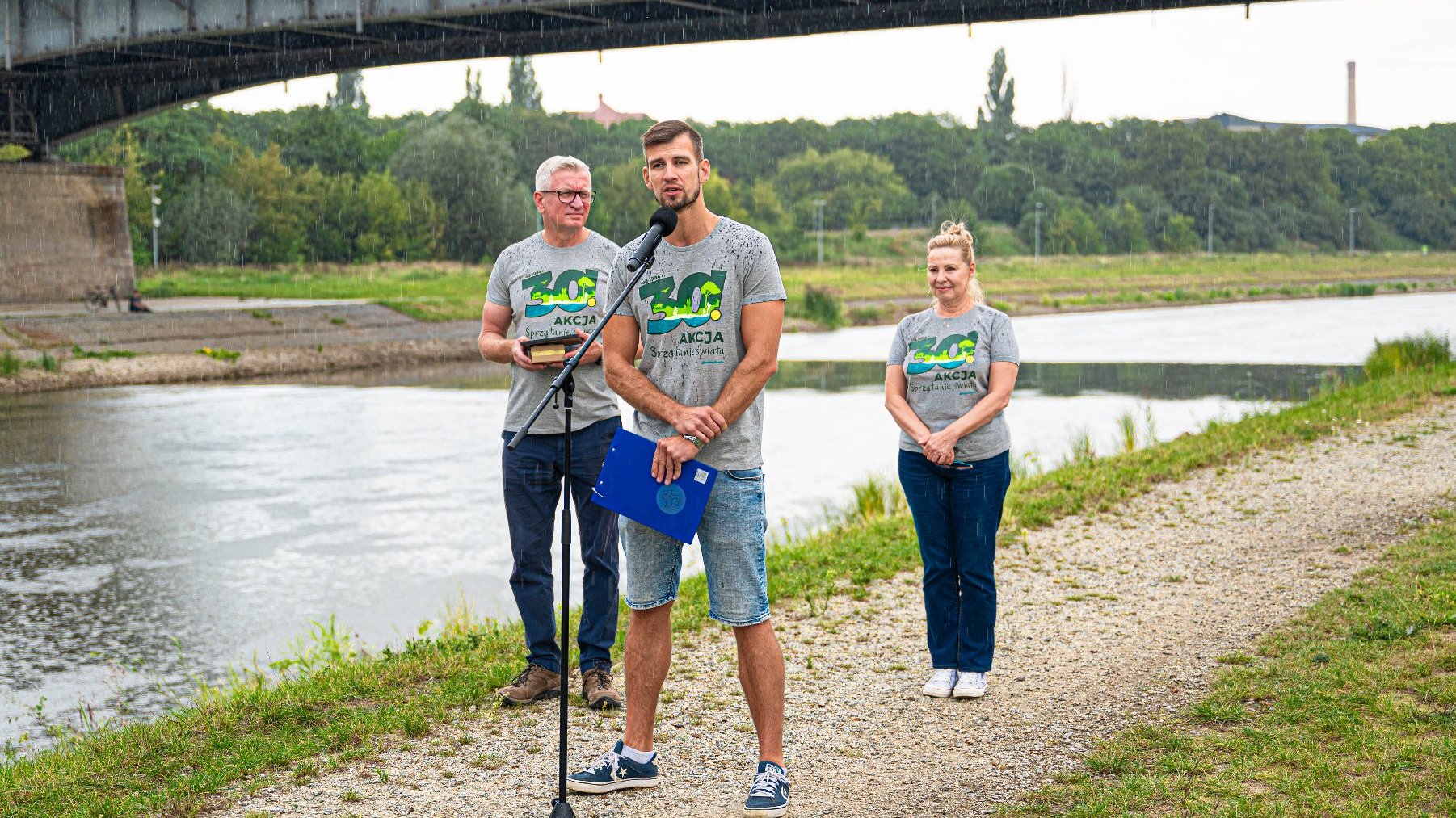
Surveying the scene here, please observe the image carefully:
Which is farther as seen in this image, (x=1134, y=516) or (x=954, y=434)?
(x=1134, y=516)

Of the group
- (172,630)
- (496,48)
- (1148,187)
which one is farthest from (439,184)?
(172,630)

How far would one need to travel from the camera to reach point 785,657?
7.15 meters

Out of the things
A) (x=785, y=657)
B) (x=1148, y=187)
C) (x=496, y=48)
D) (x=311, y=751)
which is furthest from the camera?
(x=1148, y=187)

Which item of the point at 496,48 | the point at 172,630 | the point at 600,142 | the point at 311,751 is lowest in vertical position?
the point at 172,630

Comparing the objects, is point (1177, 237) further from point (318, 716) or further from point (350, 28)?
point (318, 716)

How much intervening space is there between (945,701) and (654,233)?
279 centimetres

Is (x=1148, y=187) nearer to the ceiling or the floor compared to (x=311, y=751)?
nearer to the ceiling

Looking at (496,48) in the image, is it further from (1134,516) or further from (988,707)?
(988,707)

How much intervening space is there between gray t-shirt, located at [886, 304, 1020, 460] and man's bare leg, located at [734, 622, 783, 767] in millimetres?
1772

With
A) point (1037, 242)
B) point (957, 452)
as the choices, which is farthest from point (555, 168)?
point (1037, 242)

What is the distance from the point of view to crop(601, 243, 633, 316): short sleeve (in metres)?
4.76

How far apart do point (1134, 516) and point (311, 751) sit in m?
7.28

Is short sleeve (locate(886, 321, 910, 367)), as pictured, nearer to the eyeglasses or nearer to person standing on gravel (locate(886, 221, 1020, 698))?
person standing on gravel (locate(886, 221, 1020, 698))

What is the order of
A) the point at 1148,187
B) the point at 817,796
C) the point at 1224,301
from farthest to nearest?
the point at 1148,187 → the point at 1224,301 → the point at 817,796
